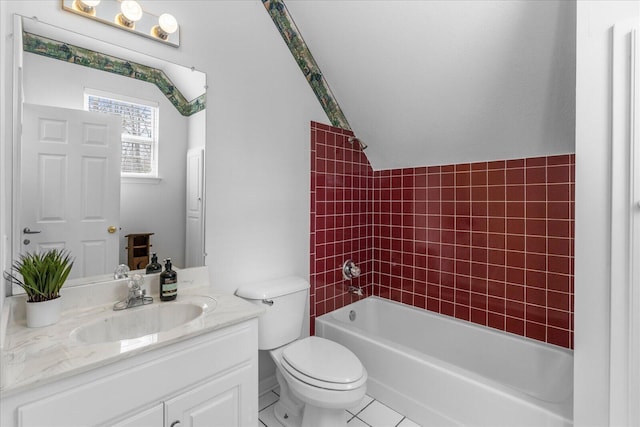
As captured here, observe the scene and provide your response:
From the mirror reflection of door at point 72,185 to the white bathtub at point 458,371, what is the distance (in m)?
1.50

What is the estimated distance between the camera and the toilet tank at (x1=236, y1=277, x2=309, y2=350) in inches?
70.4

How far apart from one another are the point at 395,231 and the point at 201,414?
77.3 inches

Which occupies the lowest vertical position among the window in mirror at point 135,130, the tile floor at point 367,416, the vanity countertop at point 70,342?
the tile floor at point 367,416

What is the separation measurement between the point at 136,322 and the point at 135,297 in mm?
107

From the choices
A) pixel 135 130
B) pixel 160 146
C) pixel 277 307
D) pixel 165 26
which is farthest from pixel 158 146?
pixel 277 307

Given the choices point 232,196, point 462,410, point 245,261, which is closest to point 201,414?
point 245,261

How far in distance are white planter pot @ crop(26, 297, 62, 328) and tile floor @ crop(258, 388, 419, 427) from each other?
1.23 meters

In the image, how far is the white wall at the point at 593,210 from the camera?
3.76ft

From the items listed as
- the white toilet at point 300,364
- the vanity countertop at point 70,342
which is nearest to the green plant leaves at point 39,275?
the vanity countertop at point 70,342

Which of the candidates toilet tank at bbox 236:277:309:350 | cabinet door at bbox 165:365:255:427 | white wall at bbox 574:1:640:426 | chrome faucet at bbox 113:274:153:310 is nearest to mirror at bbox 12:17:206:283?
chrome faucet at bbox 113:274:153:310

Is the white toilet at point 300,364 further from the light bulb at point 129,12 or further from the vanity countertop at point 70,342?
the light bulb at point 129,12

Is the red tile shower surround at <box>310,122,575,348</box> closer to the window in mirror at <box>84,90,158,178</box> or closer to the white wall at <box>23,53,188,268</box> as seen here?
the white wall at <box>23,53,188,268</box>

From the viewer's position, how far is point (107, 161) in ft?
4.52

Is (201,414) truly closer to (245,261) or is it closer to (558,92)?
(245,261)
